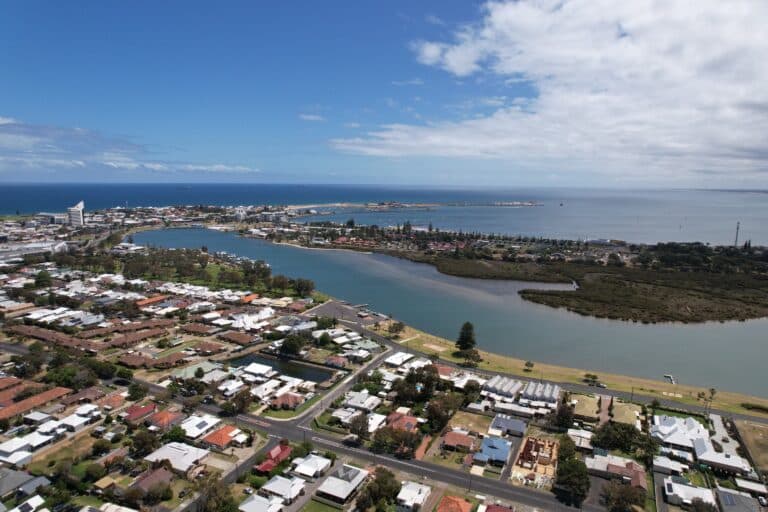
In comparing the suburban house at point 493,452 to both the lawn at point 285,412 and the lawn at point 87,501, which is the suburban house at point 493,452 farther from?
the lawn at point 87,501

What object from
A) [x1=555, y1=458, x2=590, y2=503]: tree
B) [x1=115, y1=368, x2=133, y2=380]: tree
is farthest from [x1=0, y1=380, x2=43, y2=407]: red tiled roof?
[x1=555, y1=458, x2=590, y2=503]: tree

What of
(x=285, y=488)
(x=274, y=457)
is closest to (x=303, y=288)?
(x=274, y=457)

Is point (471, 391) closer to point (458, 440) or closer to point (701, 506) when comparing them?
point (458, 440)

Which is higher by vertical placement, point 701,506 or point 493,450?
point 701,506

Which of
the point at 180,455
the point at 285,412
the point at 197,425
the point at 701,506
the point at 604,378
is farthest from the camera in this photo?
the point at 604,378

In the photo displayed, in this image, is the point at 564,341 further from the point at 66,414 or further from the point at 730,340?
the point at 66,414

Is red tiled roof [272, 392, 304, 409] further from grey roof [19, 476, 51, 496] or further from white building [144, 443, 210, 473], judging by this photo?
grey roof [19, 476, 51, 496]

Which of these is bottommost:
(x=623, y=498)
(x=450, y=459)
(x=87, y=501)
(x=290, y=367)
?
(x=290, y=367)
